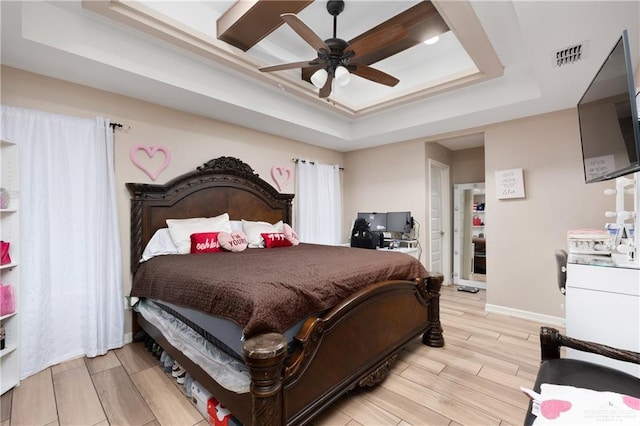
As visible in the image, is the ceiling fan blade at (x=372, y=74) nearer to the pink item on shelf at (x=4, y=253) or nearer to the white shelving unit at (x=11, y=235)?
the white shelving unit at (x=11, y=235)

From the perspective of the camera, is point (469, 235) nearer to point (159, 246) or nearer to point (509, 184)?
point (509, 184)

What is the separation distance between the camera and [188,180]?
3.07 metres

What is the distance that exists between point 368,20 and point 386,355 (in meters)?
2.74

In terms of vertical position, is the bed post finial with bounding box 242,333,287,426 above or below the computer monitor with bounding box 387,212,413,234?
below

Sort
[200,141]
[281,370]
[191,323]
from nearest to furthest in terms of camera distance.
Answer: [281,370]
[191,323]
[200,141]

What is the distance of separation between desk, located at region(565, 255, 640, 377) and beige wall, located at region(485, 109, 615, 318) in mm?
1536

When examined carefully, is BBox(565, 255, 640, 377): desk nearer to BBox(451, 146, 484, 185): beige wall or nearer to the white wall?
BBox(451, 146, 484, 185): beige wall

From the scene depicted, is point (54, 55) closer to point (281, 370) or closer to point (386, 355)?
point (281, 370)

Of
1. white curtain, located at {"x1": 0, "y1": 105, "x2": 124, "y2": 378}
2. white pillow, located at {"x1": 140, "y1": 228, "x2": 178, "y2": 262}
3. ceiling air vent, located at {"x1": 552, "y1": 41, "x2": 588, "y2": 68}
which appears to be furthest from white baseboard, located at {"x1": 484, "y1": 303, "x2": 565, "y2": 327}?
white curtain, located at {"x1": 0, "y1": 105, "x2": 124, "y2": 378}

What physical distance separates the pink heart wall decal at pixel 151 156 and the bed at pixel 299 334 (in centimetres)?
16

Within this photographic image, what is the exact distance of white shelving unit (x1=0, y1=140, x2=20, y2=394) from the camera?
74.9 inches

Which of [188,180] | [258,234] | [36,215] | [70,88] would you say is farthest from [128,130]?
[258,234]

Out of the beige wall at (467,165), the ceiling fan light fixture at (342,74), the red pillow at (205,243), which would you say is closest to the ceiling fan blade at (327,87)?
the ceiling fan light fixture at (342,74)

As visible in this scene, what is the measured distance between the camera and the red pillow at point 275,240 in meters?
3.23
